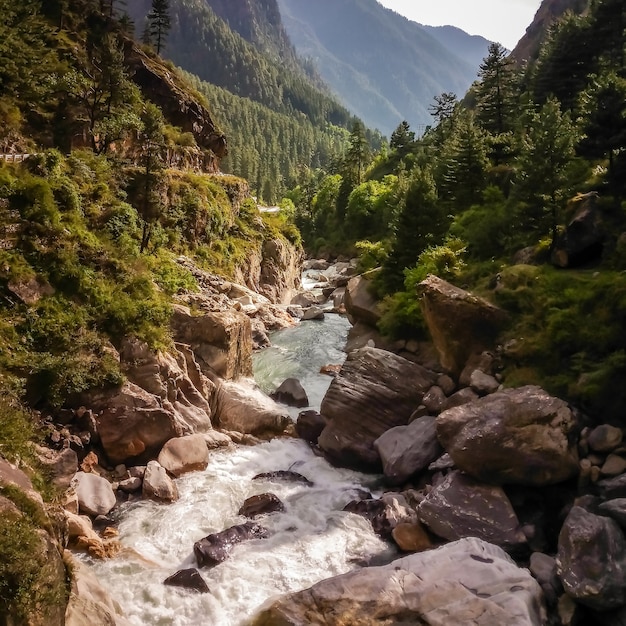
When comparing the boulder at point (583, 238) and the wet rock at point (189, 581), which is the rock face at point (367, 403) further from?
the wet rock at point (189, 581)

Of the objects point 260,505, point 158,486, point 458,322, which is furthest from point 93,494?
point 458,322

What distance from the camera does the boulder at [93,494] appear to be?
54.2ft

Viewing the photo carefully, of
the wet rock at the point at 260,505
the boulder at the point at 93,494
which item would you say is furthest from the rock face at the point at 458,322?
the boulder at the point at 93,494

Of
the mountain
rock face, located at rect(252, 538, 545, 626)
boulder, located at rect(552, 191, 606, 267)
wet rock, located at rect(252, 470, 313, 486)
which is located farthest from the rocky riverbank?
the mountain

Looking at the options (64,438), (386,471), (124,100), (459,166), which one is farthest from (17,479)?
(459,166)

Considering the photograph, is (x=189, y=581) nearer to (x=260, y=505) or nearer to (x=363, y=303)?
(x=260, y=505)

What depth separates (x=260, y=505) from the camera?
714 inches

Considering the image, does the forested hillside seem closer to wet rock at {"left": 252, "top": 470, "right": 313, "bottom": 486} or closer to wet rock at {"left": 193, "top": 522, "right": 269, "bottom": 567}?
wet rock at {"left": 252, "top": 470, "right": 313, "bottom": 486}

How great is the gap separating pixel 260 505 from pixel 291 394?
10.5m

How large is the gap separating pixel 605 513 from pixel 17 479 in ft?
51.3

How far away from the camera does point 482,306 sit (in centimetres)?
2258

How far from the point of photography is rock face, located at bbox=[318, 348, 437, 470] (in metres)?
21.6

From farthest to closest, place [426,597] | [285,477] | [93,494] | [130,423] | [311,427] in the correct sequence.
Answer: [311,427], [285,477], [130,423], [93,494], [426,597]

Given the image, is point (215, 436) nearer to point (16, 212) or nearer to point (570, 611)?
point (16, 212)
